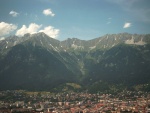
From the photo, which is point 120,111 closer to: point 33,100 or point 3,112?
point 3,112

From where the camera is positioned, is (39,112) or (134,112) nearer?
(134,112)

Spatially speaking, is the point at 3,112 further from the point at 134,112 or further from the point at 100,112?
the point at 134,112

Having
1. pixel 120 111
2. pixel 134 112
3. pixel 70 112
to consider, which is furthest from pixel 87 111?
pixel 134 112

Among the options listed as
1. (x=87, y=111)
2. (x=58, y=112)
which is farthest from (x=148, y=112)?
(x=58, y=112)

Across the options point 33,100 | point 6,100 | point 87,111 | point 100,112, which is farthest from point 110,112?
point 6,100

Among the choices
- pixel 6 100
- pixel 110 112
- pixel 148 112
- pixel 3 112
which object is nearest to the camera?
pixel 148 112

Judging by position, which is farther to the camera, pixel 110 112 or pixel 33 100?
pixel 33 100

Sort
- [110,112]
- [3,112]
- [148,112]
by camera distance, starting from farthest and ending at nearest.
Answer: [3,112]
[110,112]
[148,112]
